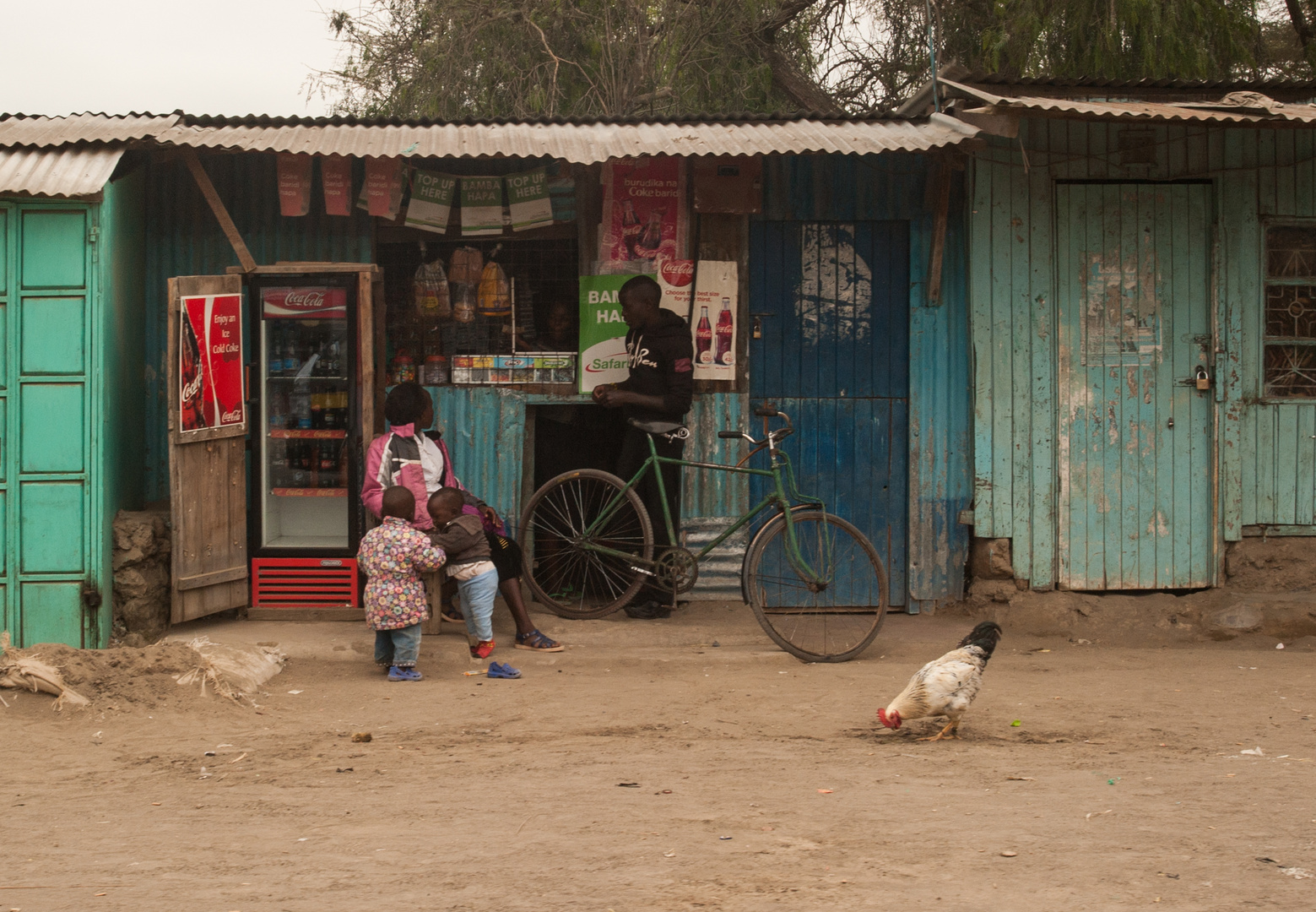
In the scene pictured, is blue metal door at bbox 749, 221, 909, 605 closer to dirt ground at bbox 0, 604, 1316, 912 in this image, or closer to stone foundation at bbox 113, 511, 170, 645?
dirt ground at bbox 0, 604, 1316, 912

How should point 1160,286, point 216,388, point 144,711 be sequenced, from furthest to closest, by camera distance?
point 1160,286, point 216,388, point 144,711

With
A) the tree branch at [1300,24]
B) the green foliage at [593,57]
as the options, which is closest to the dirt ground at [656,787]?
the tree branch at [1300,24]

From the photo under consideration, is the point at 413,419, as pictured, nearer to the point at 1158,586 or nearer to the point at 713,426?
the point at 713,426

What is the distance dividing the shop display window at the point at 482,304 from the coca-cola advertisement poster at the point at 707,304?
641 mm

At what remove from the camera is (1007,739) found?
4.83m

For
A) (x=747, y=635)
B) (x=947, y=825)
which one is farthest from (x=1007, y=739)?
(x=747, y=635)

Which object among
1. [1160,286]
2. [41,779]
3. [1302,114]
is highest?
[1302,114]

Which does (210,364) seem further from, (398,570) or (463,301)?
(398,570)

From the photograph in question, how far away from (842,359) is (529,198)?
225 centimetres

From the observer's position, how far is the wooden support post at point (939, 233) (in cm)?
709

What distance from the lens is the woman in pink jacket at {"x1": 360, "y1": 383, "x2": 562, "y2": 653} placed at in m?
6.41

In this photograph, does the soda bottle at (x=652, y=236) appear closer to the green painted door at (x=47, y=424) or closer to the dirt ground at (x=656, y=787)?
the dirt ground at (x=656, y=787)

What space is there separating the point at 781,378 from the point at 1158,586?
8.89ft

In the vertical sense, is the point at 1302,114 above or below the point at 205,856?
above
